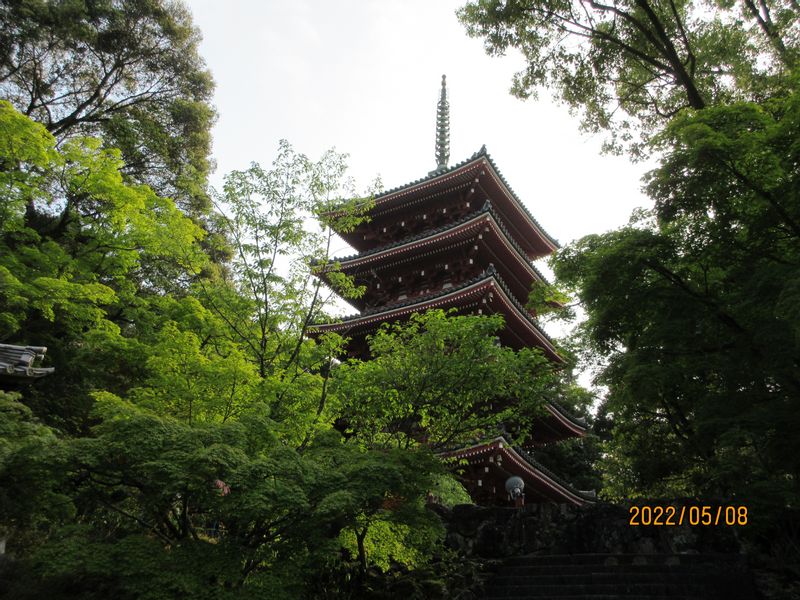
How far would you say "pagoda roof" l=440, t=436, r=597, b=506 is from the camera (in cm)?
1288

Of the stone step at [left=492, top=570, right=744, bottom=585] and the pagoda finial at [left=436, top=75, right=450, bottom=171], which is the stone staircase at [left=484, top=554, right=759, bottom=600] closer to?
the stone step at [left=492, top=570, right=744, bottom=585]

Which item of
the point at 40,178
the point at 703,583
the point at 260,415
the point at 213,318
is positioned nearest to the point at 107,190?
the point at 40,178

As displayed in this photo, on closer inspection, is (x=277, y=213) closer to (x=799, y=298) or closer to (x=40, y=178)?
(x=40, y=178)

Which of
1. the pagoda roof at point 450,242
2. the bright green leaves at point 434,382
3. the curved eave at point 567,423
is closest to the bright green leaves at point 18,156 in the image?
the bright green leaves at point 434,382

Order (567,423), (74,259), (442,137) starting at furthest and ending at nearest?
1. (442,137)
2. (567,423)
3. (74,259)

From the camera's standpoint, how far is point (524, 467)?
1395 cm

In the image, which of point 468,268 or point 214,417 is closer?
point 214,417

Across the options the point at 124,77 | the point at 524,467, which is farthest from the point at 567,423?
the point at 124,77

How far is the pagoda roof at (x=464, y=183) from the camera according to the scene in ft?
59.4

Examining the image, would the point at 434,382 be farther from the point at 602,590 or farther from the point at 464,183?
the point at 464,183

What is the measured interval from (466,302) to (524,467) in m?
4.58
